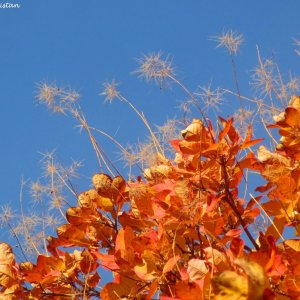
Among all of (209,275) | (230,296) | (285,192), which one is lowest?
(230,296)

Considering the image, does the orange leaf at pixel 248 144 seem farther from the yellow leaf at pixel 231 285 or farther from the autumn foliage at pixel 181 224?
the yellow leaf at pixel 231 285

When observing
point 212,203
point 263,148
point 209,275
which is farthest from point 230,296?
point 263,148

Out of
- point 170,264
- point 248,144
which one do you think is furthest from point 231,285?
point 248,144

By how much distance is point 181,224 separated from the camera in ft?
6.16

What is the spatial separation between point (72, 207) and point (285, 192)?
2.31 feet

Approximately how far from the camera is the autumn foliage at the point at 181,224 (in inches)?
68.7

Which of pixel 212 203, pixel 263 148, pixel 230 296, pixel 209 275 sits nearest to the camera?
pixel 230 296

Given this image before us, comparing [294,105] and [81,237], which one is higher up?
[294,105]

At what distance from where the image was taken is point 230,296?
3.83 ft

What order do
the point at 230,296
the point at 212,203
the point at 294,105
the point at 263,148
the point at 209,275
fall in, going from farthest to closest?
the point at 263,148 < the point at 294,105 < the point at 212,203 < the point at 209,275 < the point at 230,296

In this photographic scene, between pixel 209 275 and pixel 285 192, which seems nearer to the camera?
pixel 209 275

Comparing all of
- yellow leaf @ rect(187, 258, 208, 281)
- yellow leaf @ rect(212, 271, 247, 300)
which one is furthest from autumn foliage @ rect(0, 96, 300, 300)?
yellow leaf @ rect(212, 271, 247, 300)

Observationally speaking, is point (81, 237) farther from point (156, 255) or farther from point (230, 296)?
point (230, 296)

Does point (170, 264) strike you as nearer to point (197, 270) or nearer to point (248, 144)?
point (197, 270)
